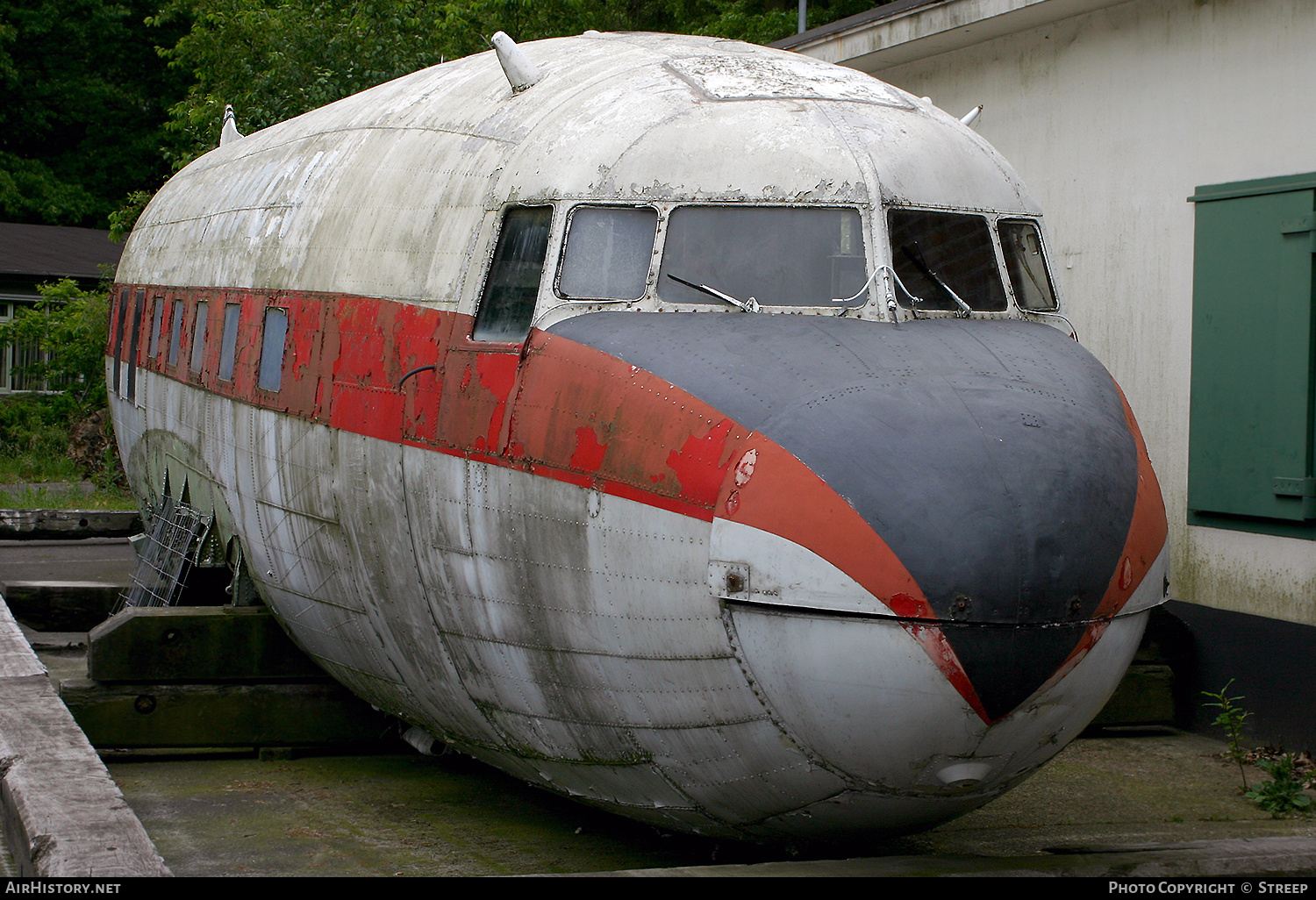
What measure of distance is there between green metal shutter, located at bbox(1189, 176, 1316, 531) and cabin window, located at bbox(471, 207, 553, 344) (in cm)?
533

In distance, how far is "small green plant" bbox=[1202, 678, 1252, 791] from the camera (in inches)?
319

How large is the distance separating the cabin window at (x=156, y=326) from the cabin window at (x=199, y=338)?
1.24 m

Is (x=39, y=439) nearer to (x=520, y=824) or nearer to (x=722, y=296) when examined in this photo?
(x=520, y=824)

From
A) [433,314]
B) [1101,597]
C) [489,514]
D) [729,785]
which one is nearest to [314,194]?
[433,314]

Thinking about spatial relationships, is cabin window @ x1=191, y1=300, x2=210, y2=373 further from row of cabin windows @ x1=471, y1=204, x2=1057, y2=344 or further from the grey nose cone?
the grey nose cone

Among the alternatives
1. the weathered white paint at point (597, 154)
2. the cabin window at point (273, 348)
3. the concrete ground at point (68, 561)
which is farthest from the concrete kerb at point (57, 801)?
the concrete ground at point (68, 561)

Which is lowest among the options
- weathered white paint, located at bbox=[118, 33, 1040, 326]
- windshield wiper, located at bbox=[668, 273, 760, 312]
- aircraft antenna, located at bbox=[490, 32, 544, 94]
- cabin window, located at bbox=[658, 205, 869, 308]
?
windshield wiper, located at bbox=[668, 273, 760, 312]

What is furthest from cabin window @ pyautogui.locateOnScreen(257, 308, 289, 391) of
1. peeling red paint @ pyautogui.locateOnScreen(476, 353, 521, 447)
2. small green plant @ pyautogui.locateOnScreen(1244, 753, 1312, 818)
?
small green plant @ pyautogui.locateOnScreen(1244, 753, 1312, 818)

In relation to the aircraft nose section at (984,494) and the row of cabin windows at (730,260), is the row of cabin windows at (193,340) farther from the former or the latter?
the aircraft nose section at (984,494)

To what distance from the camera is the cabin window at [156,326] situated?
32.9ft

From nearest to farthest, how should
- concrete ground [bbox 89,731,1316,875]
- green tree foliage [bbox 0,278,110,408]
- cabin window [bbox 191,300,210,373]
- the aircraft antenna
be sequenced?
concrete ground [bbox 89,731,1316,875] < the aircraft antenna < cabin window [bbox 191,300,210,373] < green tree foliage [bbox 0,278,110,408]

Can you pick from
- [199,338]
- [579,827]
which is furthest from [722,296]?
[199,338]

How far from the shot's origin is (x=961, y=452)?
14.3 ft

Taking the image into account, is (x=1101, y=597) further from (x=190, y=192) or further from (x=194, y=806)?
(x=190, y=192)
